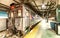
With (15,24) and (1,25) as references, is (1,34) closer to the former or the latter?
(1,25)

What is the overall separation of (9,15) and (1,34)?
1466 millimetres

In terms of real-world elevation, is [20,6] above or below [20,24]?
above

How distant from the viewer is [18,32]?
6.16 meters

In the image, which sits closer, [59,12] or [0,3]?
[0,3]

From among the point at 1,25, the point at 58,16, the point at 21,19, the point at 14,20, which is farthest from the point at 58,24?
the point at 1,25

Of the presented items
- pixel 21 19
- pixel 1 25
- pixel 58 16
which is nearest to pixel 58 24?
pixel 58 16

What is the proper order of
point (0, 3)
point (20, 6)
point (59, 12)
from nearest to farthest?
point (0, 3) < point (20, 6) < point (59, 12)

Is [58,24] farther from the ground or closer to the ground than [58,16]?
closer to the ground

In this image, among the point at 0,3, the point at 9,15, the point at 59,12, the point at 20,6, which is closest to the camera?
the point at 0,3

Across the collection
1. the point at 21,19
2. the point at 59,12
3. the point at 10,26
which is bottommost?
the point at 10,26

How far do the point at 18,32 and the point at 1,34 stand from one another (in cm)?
154

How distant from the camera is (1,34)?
479 centimetres

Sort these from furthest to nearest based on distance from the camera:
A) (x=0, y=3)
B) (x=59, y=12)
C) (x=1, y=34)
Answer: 1. (x=59, y=12)
2. (x=1, y=34)
3. (x=0, y=3)

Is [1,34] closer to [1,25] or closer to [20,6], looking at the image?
[1,25]
